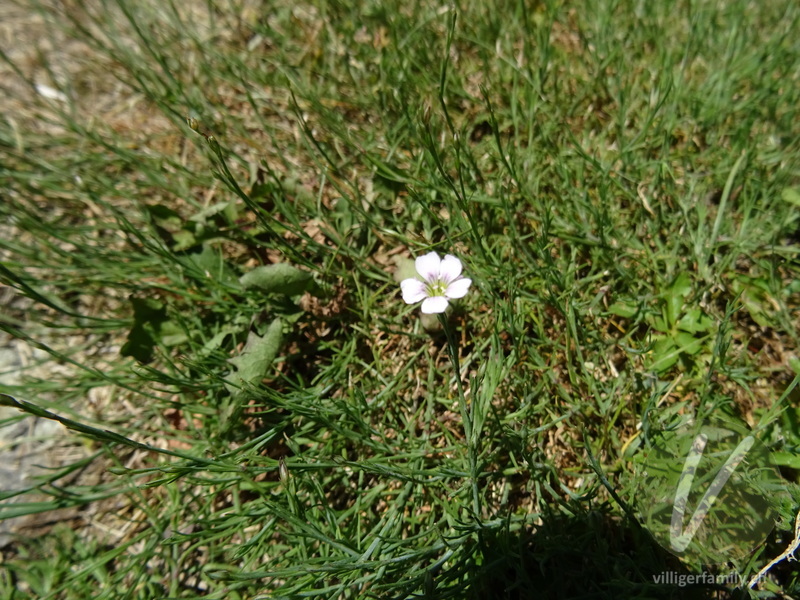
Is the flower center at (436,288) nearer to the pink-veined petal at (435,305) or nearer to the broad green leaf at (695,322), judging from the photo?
the pink-veined petal at (435,305)

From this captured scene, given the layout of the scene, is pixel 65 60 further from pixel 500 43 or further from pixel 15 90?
pixel 500 43

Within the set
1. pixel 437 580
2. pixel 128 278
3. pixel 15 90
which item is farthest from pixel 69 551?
pixel 15 90

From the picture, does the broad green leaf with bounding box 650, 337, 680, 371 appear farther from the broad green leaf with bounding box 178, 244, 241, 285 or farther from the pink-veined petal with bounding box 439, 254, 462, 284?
the broad green leaf with bounding box 178, 244, 241, 285

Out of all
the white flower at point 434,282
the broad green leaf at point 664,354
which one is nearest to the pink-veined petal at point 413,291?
the white flower at point 434,282

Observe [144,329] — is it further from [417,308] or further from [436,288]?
[436,288]

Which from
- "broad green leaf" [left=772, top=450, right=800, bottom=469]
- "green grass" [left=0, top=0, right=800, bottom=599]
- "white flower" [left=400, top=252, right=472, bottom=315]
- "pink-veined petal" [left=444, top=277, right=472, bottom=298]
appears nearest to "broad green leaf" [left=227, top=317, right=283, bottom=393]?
"green grass" [left=0, top=0, right=800, bottom=599]

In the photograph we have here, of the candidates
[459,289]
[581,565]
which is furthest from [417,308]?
[581,565]
